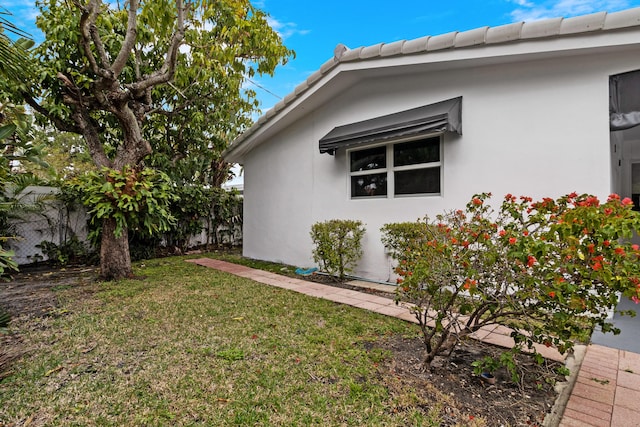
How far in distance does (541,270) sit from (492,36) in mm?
4523

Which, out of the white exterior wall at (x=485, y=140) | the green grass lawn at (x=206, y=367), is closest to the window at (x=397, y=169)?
the white exterior wall at (x=485, y=140)

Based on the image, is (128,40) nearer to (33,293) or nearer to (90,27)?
(90,27)

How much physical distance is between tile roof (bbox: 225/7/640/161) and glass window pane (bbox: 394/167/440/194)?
7.83ft

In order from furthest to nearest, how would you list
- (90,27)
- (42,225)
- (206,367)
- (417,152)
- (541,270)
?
(42,225)
(417,152)
(90,27)
(206,367)
(541,270)

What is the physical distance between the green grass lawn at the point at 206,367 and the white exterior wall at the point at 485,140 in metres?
2.99

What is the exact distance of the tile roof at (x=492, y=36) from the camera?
4418mm

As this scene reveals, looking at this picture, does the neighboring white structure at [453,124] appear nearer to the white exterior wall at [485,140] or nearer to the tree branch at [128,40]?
the white exterior wall at [485,140]

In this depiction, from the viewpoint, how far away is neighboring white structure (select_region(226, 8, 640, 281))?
4.78 meters

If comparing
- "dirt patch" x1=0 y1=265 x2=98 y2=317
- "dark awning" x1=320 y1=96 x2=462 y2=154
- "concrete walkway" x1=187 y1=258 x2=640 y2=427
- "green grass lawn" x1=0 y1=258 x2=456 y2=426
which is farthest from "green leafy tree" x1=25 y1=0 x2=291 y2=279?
"concrete walkway" x1=187 y1=258 x2=640 y2=427

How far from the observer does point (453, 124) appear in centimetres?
593

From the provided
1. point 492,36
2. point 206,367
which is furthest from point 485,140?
point 206,367

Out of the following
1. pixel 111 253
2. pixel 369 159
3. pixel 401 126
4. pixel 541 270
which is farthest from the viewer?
pixel 369 159

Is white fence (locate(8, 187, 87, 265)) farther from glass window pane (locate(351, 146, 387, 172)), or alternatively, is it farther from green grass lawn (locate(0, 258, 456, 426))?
glass window pane (locate(351, 146, 387, 172))

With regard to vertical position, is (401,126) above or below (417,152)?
above
